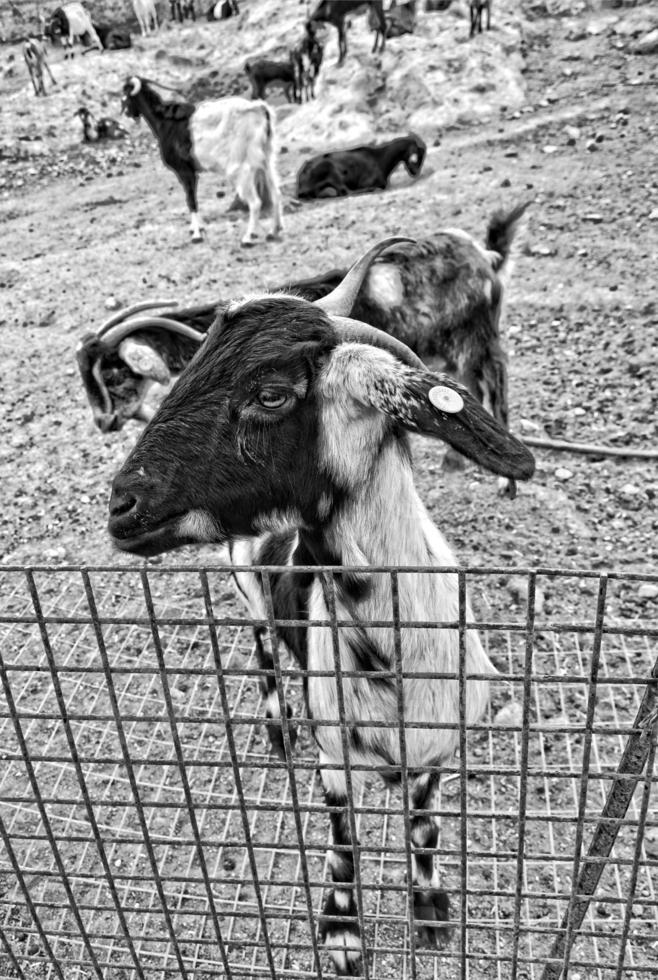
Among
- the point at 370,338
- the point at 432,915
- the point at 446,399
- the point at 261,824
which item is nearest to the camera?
the point at 446,399

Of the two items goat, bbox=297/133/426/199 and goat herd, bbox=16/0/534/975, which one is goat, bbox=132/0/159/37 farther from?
goat herd, bbox=16/0/534/975

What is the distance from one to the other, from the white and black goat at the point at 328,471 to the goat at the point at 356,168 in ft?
31.6

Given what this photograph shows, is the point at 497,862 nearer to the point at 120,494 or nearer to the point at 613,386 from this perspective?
the point at 120,494

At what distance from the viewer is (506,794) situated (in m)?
3.43

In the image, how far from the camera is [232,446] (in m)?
2.33

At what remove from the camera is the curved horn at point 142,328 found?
5.48 metres

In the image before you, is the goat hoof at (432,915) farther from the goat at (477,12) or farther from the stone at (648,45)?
the goat at (477,12)

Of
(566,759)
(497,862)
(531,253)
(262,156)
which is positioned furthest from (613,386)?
(262,156)

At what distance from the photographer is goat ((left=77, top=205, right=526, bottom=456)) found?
508cm

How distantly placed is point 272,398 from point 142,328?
3491mm

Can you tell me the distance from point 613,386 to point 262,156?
20.4 ft

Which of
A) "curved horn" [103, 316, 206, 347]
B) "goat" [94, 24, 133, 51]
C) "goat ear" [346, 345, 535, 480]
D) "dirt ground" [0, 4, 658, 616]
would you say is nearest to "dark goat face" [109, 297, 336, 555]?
"goat ear" [346, 345, 535, 480]

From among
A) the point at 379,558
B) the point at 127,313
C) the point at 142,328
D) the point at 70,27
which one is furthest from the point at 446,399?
the point at 70,27

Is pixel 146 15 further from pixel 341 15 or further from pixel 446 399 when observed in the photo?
pixel 446 399
